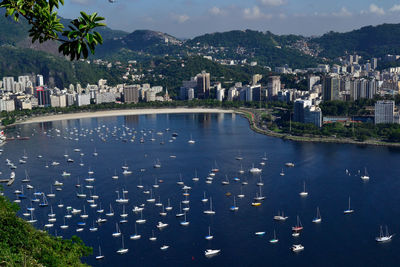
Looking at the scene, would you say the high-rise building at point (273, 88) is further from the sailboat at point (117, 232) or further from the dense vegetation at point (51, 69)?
the sailboat at point (117, 232)

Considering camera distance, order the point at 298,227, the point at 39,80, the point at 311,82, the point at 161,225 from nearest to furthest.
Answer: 1. the point at 298,227
2. the point at 161,225
3. the point at 311,82
4. the point at 39,80

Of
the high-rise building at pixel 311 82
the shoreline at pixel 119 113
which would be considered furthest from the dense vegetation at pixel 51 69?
the high-rise building at pixel 311 82

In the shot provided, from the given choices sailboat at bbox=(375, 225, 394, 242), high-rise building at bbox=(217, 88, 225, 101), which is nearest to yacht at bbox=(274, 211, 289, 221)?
sailboat at bbox=(375, 225, 394, 242)

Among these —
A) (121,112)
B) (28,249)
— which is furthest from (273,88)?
(28,249)

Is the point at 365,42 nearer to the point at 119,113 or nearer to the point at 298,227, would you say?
the point at 119,113

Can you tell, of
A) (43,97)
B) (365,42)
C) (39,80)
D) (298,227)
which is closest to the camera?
(298,227)

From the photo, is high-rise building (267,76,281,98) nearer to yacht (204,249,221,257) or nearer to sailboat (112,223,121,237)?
sailboat (112,223,121,237)

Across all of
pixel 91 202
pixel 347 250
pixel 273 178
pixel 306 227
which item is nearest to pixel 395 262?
pixel 347 250

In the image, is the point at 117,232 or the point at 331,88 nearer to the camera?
the point at 117,232
